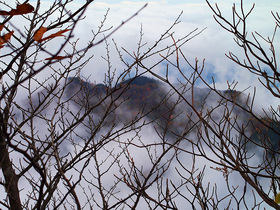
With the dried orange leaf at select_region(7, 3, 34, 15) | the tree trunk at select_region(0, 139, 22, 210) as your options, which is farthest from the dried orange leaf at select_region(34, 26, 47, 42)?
the tree trunk at select_region(0, 139, 22, 210)

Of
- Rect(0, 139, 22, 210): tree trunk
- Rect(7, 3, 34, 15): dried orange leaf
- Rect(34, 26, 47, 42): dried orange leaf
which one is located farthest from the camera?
Rect(0, 139, 22, 210): tree trunk

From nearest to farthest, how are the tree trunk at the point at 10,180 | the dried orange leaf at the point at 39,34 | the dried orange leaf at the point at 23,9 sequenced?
the dried orange leaf at the point at 23,9 → the dried orange leaf at the point at 39,34 → the tree trunk at the point at 10,180

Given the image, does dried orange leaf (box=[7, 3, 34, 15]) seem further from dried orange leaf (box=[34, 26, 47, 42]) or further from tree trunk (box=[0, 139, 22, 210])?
tree trunk (box=[0, 139, 22, 210])

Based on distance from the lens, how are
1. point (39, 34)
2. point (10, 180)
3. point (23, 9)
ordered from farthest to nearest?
1. point (10, 180)
2. point (39, 34)
3. point (23, 9)

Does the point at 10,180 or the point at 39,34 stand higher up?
the point at 10,180

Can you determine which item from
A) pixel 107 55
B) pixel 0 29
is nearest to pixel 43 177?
pixel 0 29

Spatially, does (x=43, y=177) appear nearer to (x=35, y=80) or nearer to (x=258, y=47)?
(x=258, y=47)

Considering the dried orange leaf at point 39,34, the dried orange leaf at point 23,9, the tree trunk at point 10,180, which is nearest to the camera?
the dried orange leaf at point 23,9

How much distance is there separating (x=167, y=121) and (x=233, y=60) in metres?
2.34

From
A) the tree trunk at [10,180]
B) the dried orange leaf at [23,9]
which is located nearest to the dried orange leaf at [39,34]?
the dried orange leaf at [23,9]

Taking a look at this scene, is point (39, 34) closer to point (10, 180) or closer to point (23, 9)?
point (23, 9)

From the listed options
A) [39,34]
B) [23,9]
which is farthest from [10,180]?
[23,9]

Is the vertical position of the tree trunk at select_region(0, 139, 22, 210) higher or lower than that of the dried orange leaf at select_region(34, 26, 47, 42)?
higher

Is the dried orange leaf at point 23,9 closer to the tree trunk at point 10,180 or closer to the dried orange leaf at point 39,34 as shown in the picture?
the dried orange leaf at point 39,34
